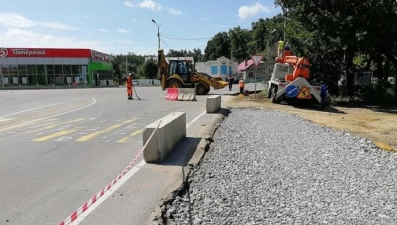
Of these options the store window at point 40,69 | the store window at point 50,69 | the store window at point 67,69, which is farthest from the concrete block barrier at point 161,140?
the store window at point 40,69

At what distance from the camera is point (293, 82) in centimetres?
1991

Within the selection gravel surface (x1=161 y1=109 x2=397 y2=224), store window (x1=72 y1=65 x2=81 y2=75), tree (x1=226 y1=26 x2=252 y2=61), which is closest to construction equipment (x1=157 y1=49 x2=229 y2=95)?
gravel surface (x1=161 y1=109 x2=397 y2=224)

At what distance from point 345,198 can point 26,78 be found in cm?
6109

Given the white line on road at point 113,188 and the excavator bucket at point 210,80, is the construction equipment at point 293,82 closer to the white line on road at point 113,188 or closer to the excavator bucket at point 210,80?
the excavator bucket at point 210,80

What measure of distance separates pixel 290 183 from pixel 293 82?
14.5 m

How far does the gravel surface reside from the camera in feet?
15.7

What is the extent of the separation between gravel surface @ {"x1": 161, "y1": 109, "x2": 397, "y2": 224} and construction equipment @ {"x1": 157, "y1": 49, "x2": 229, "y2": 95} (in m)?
17.2

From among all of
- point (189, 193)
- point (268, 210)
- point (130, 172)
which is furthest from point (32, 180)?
point (268, 210)

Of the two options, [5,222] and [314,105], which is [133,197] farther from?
[314,105]

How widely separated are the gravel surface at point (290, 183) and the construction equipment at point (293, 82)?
377 inches

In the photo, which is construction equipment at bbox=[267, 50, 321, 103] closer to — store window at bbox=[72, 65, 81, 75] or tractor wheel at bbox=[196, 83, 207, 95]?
tractor wheel at bbox=[196, 83, 207, 95]

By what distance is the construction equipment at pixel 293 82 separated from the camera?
1980 cm

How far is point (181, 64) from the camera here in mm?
27750

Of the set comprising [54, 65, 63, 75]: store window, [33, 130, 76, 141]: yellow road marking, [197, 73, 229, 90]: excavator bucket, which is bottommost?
[33, 130, 76, 141]: yellow road marking
